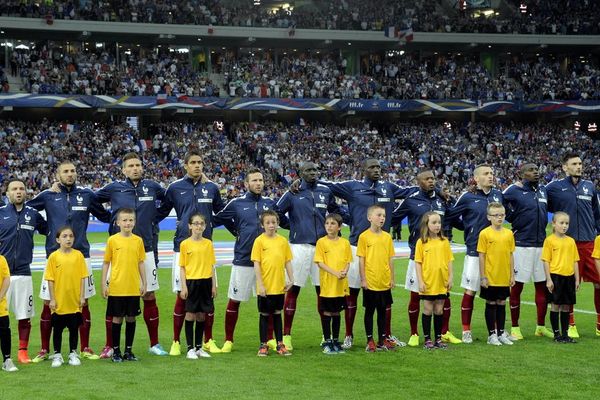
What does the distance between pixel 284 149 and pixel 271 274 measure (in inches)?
1438

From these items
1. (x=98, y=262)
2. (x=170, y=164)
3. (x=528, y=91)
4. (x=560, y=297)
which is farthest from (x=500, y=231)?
(x=528, y=91)

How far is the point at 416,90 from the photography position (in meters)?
52.6

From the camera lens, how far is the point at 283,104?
4891 centimetres

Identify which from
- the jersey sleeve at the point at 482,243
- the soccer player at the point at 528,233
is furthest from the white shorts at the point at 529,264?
the jersey sleeve at the point at 482,243

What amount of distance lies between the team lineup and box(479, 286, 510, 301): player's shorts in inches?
0.7

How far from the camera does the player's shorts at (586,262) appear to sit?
11727mm

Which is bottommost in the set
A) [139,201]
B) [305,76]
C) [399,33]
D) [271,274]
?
[271,274]

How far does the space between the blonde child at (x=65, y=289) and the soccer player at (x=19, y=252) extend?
0.41 meters

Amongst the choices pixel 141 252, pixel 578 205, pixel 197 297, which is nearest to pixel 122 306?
pixel 141 252

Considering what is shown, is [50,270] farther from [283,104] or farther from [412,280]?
[283,104]

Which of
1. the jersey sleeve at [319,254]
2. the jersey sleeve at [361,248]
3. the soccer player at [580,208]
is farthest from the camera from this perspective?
the soccer player at [580,208]

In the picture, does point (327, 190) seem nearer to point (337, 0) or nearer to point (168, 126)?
point (168, 126)

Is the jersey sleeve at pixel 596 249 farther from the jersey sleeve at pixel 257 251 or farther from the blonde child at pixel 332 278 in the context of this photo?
the jersey sleeve at pixel 257 251

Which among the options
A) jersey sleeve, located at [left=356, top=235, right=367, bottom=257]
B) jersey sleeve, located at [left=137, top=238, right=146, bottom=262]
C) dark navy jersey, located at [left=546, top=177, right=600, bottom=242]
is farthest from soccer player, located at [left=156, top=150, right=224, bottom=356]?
dark navy jersey, located at [left=546, top=177, right=600, bottom=242]
